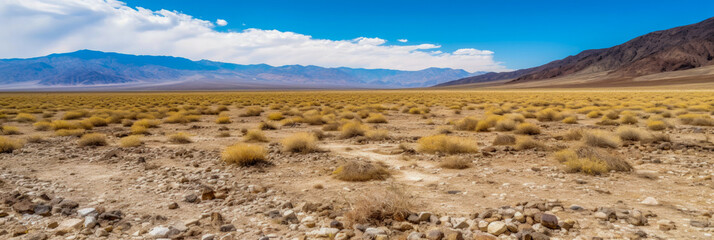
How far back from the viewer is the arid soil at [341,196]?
14.1 ft

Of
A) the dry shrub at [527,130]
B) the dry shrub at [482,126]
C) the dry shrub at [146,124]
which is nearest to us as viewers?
the dry shrub at [527,130]

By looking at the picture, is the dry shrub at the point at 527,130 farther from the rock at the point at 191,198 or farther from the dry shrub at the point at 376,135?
the rock at the point at 191,198

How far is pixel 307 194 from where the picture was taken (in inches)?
236

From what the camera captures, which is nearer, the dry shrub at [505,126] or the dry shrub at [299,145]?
the dry shrub at [299,145]

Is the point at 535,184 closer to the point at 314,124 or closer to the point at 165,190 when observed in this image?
the point at 165,190

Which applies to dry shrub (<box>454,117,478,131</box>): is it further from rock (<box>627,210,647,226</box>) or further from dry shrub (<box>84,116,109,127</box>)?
dry shrub (<box>84,116,109,127</box>)

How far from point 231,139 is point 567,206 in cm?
1080

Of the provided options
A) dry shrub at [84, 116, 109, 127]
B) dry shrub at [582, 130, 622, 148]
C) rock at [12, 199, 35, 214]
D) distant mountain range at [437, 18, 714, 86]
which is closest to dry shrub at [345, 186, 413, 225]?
rock at [12, 199, 35, 214]

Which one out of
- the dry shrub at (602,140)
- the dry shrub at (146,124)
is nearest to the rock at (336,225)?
the dry shrub at (602,140)

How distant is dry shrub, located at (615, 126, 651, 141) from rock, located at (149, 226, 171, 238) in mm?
12064

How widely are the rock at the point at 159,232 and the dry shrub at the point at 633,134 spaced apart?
1206 centimetres

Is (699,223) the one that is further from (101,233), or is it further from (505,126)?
(505,126)

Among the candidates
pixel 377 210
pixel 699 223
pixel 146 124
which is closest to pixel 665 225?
pixel 699 223

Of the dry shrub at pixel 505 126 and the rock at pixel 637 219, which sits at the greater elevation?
the rock at pixel 637 219
